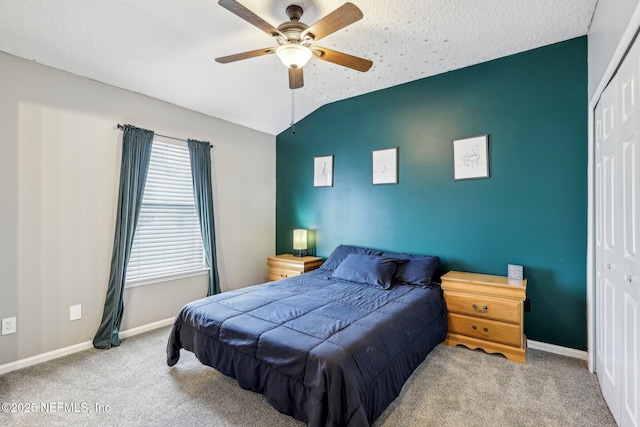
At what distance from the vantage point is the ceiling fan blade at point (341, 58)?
2101 mm

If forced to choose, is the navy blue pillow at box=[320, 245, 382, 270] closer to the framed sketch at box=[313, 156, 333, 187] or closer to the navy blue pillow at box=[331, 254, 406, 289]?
the navy blue pillow at box=[331, 254, 406, 289]

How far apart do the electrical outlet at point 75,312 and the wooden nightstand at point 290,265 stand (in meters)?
2.16

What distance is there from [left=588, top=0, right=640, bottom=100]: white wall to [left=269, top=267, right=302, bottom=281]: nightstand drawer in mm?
3450

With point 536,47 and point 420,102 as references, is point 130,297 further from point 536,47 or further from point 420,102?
point 536,47

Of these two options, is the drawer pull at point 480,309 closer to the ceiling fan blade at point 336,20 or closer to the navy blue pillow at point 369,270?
the navy blue pillow at point 369,270

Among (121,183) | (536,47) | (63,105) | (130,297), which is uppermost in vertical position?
(536,47)

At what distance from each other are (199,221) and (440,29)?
3.21 meters

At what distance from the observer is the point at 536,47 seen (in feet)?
9.18

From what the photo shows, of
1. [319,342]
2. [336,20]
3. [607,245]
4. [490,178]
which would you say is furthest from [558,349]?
[336,20]

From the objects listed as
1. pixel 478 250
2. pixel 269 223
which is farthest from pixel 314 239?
pixel 478 250

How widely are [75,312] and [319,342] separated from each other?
2.48 metres

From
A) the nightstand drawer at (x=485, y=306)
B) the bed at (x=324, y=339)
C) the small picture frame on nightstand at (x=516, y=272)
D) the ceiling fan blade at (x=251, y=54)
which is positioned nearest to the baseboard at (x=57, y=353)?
the bed at (x=324, y=339)

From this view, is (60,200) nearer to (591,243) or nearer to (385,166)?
(385,166)

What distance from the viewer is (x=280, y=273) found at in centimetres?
423
